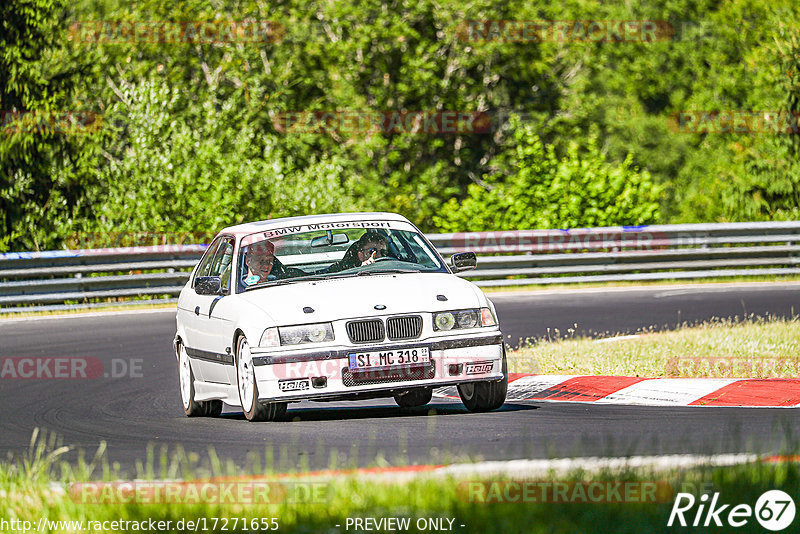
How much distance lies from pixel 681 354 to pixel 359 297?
187 inches

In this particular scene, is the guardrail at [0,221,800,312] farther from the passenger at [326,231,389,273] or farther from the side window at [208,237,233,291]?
the passenger at [326,231,389,273]

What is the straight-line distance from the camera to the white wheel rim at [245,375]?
9.18m

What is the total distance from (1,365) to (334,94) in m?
31.3

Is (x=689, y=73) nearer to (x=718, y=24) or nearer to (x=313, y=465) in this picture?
(x=718, y=24)

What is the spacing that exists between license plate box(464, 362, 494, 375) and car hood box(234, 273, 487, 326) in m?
0.41

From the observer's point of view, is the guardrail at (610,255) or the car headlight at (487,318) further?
the guardrail at (610,255)

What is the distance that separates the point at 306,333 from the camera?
9.00 m

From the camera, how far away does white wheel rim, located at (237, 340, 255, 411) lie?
9180mm

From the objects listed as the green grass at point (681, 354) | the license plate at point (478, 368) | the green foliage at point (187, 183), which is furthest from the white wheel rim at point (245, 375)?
the green foliage at point (187, 183)

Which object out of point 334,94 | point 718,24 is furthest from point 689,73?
point 334,94

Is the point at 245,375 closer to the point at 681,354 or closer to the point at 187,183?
the point at 681,354

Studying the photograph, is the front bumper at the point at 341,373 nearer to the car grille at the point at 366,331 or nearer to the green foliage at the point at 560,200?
the car grille at the point at 366,331

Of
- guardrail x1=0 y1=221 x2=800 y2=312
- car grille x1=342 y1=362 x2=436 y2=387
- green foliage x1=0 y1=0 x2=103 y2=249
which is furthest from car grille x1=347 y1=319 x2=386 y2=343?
green foliage x1=0 y1=0 x2=103 y2=249

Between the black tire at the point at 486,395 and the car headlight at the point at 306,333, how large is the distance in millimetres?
1251
